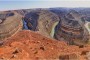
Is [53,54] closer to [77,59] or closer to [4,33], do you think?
[77,59]

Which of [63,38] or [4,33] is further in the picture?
[63,38]

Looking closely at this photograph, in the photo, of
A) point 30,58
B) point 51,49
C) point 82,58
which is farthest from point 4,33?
point 82,58

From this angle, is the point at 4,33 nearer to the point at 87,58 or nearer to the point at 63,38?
the point at 63,38

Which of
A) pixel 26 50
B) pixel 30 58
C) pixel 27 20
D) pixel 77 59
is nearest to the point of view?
pixel 77 59

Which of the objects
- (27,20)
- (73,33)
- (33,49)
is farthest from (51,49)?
(27,20)

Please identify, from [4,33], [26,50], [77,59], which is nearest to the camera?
[77,59]

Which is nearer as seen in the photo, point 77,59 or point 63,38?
point 77,59

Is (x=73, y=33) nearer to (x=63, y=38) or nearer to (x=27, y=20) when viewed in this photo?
(x=63, y=38)

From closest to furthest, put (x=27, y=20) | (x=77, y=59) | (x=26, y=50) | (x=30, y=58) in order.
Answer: (x=77, y=59)
(x=30, y=58)
(x=26, y=50)
(x=27, y=20)

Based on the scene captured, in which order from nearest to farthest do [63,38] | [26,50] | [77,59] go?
1. [77,59]
2. [26,50]
3. [63,38]
